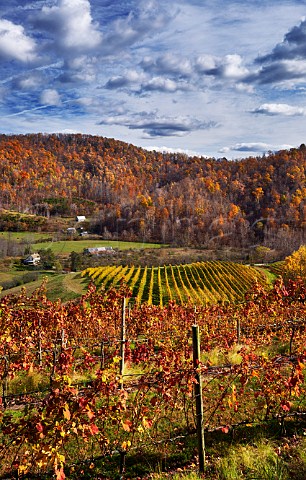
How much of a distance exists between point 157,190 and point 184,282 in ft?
287

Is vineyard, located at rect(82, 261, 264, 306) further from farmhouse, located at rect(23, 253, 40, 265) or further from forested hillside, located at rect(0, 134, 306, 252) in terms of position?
forested hillside, located at rect(0, 134, 306, 252)

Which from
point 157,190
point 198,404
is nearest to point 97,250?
point 157,190

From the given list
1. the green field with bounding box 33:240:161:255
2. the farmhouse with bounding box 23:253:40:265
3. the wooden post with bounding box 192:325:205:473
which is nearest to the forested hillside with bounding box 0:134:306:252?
the green field with bounding box 33:240:161:255

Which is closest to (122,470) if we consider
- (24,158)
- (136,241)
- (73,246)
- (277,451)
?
(277,451)

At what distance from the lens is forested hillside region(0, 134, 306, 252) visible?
100 meters

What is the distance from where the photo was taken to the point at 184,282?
43.0 meters

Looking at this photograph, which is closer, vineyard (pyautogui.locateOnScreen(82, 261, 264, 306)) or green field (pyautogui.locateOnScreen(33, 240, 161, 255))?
vineyard (pyautogui.locateOnScreen(82, 261, 264, 306))

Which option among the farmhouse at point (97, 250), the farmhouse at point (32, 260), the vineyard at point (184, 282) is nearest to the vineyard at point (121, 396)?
the vineyard at point (184, 282)

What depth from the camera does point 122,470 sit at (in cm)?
429

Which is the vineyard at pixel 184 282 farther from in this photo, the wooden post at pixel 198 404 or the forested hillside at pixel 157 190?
the forested hillside at pixel 157 190

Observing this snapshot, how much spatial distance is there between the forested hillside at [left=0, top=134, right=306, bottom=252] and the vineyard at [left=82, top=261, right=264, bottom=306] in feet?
122

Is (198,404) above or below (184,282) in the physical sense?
above

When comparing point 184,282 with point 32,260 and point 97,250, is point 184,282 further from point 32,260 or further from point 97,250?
point 97,250

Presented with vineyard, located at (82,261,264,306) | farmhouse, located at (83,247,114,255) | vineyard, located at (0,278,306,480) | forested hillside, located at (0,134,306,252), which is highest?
forested hillside, located at (0,134,306,252)
